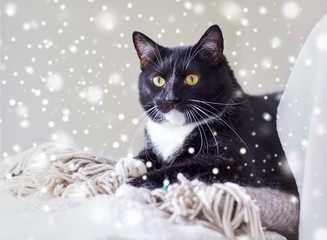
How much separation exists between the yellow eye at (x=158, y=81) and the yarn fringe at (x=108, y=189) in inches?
11.2

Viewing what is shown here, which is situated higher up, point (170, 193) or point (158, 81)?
point (158, 81)

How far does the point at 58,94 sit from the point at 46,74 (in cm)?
13

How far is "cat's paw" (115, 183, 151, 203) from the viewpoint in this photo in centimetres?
78

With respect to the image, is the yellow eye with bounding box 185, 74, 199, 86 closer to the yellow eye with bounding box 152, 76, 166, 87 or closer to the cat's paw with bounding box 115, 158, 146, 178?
the yellow eye with bounding box 152, 76, 166, 87

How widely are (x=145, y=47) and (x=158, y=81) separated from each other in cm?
15

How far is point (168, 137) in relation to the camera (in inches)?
45.0

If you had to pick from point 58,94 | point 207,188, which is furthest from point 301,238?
point 58,94

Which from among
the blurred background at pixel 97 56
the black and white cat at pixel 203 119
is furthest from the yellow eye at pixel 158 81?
the blurred background at pixel 97 56

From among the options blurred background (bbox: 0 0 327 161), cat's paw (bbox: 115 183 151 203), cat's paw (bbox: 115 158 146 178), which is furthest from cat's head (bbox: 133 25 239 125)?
blurred background (bbox: 0 0 327 161)

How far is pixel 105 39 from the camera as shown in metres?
2.27

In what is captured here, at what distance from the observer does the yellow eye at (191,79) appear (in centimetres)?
107

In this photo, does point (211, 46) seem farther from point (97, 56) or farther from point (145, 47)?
point (97, 56)

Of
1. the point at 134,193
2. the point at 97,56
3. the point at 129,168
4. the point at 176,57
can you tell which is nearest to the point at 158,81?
the point at 176,57

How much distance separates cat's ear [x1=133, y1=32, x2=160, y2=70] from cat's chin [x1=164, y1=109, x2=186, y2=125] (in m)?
0.22
